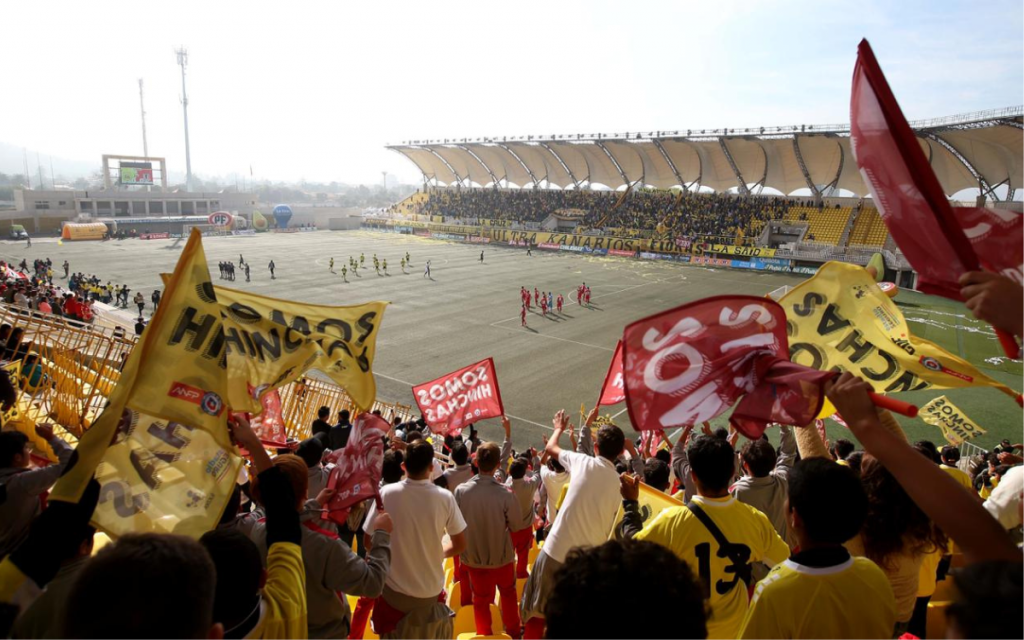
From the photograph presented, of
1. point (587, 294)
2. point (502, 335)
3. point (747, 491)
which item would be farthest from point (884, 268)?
point (747, 491)

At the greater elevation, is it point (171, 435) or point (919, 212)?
point (919, 212)

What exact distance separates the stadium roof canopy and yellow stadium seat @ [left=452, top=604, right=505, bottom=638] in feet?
148

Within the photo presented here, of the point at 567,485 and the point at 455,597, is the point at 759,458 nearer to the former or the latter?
the point at 567,485

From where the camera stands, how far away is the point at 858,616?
245cm

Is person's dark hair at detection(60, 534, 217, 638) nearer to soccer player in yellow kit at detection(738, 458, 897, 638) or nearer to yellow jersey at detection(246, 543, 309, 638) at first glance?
yellow jersey at detection(246, 543, 309, 638)

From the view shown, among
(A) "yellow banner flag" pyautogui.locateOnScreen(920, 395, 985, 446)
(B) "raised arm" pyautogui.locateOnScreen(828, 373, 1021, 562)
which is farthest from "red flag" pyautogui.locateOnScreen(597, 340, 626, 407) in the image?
(A) "yellow banner flag" pyautogui.locateOnScreen(920, 395, 985, 446)

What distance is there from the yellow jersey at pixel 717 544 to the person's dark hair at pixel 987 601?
1.61 m

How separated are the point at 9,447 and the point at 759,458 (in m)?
4.94

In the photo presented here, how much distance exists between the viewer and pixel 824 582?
2.47m

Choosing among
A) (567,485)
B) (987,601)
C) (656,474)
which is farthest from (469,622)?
(987,601)

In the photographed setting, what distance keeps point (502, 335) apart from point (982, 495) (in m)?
18.7

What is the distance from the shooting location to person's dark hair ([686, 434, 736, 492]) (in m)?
3.24

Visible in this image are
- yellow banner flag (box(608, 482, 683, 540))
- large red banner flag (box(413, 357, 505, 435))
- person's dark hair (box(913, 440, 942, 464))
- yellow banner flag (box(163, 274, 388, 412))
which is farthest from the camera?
large red banner flag (box(413, 357, 505, 435))

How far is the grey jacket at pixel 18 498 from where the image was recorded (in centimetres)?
359
